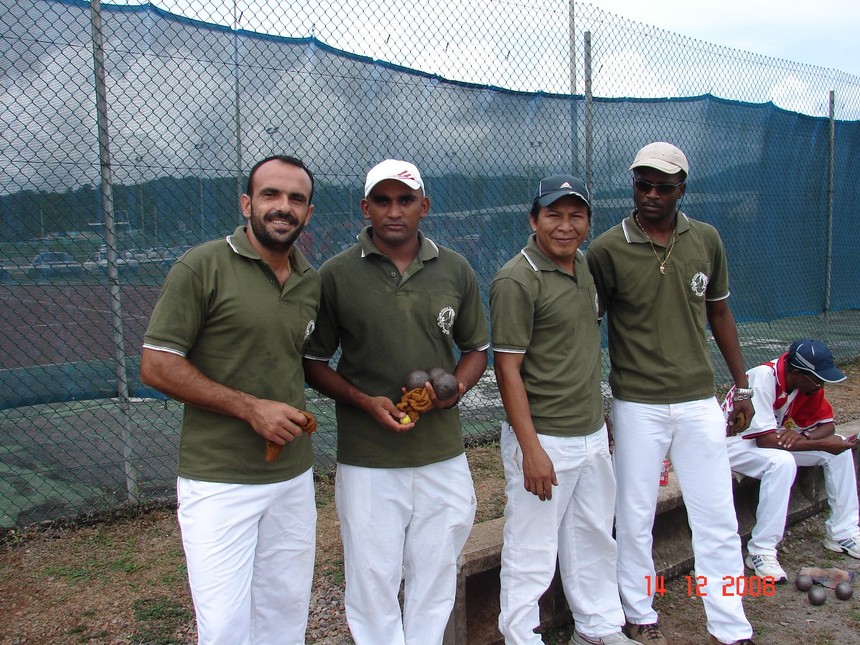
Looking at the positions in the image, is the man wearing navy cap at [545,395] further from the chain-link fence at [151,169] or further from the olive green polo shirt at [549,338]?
the chain-link fence at [151,169]

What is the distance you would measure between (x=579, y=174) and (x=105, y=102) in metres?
3.59

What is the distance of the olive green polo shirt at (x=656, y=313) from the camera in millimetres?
3352

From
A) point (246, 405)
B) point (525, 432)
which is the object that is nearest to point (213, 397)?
point (246, 405)

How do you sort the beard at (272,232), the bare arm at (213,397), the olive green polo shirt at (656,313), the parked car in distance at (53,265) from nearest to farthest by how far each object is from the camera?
the bare arm at (213,397) → the beard at (272,232) → the olive green polo shirt at (656,313) → the parked car in distance at (53,265)

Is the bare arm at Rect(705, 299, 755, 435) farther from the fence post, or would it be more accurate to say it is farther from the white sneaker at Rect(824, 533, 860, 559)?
the fence post

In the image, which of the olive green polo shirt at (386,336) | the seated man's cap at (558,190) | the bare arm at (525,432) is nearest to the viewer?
the olive green polo shirt at (386,336)

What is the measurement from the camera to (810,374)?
4293mm

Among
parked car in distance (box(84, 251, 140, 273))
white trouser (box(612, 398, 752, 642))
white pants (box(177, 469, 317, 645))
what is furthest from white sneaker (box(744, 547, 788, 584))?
parked car in distance (box(84, 251, 140, 273))

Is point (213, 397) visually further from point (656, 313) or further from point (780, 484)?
point (780, 484)

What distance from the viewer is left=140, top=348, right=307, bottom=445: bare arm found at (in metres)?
2.36

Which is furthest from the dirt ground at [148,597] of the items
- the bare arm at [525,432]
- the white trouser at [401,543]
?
the bare arm at [525,432]

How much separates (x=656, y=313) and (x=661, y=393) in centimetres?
36

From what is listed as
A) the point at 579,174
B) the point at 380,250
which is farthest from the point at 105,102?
the point at 579,174

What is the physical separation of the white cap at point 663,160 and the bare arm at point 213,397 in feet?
6.22
